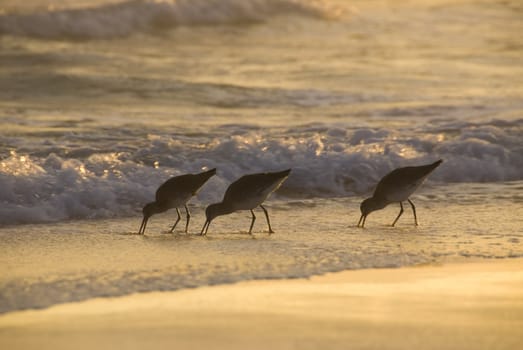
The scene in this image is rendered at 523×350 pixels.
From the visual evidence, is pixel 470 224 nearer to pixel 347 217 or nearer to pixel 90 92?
pixel 347 217

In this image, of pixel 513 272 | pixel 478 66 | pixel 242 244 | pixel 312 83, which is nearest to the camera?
pixel 513 272

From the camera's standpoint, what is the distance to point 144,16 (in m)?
21.4

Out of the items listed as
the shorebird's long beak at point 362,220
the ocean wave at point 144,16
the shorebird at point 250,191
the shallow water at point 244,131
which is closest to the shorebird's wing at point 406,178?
the shorebird's long beak at point 362,220

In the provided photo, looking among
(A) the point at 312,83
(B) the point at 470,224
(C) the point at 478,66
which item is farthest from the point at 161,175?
(C) the point at 478,66

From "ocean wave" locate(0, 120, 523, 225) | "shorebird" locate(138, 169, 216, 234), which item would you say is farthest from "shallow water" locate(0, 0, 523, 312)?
"shorebird" locate(138, 169, 216, 234)

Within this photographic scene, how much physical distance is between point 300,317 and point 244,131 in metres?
6.50

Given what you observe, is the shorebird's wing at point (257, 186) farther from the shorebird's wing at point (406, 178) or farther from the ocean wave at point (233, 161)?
the ocean wave at point (233, 161)

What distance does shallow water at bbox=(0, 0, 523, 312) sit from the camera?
8219 mm

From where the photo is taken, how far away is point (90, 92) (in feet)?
52.6

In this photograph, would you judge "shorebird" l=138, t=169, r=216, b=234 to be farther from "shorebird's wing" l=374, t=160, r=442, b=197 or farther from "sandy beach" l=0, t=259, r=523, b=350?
"sandy beach" l=0, t=259, r=523, b=350

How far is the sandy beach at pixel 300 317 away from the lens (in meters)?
6.06

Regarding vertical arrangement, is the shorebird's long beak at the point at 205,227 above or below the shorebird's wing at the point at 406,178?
below

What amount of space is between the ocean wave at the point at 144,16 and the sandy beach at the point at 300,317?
13576 millimetres

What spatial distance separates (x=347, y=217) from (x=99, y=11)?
39.2 feet
